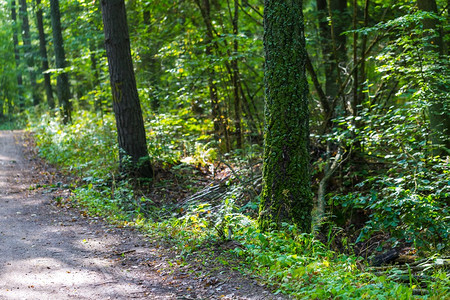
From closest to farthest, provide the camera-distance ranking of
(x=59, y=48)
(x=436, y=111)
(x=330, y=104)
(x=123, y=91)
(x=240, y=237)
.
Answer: (x=240, y=237)
(x=436, y=111)
(x=123, y=91)
(x=330, y=104)
(x=59, y=48)

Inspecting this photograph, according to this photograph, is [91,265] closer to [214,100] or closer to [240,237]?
[240,237]

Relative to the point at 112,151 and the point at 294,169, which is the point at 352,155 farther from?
the point at 112,151

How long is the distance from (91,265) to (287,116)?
130 inches

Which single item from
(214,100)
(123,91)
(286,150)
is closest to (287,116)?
(286,150)

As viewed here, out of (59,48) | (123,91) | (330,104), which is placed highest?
(59,48)

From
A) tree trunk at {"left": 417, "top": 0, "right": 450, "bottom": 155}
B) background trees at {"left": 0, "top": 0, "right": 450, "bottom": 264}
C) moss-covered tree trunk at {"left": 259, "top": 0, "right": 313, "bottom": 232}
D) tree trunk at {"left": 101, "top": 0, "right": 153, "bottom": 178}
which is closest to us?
moss-covered tree trunk at {"left": 259, "top": 0, "right": 313, "bottom": 232}

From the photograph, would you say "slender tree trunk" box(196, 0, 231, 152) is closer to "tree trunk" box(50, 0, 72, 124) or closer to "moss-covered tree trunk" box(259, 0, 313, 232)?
"moss-covered tree trunk" box(259, 0, 313, 232)

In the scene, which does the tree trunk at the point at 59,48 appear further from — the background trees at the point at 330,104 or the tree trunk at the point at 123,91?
the tree trunk at the point at 123,91

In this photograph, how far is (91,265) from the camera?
17.4ft

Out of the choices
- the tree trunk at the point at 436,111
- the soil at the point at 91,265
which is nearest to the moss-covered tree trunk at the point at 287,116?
the soil at the point at 91,265

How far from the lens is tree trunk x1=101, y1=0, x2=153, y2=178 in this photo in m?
9.34

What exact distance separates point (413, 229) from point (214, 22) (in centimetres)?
744

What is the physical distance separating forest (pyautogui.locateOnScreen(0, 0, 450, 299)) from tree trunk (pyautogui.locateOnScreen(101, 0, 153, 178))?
0.11ft

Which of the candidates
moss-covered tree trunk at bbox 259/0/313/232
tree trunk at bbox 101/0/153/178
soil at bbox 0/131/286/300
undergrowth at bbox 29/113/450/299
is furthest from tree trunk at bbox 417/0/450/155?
tree trunk at bbox 101/0/153/178
